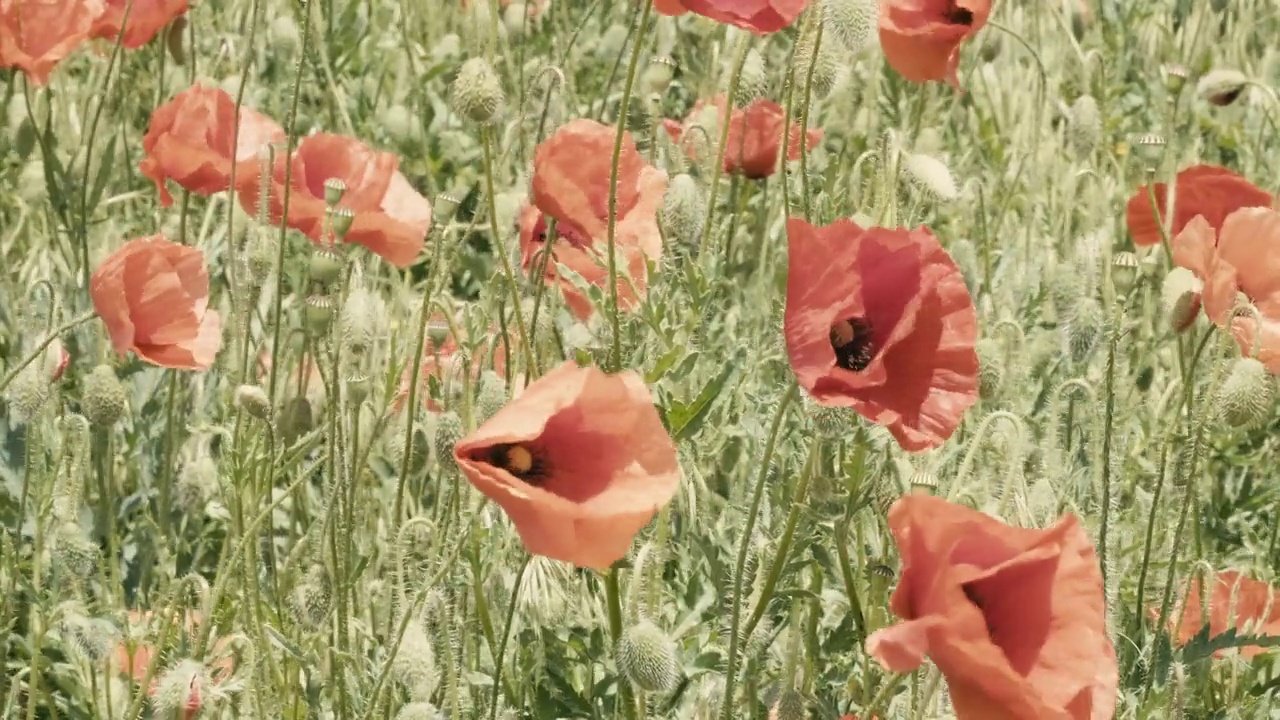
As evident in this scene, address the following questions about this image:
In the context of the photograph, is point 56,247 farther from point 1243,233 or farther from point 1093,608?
point 1093,608

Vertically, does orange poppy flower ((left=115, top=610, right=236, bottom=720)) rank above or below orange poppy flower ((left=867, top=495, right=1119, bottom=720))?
below

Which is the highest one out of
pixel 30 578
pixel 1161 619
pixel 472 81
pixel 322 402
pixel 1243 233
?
pixel 472 81

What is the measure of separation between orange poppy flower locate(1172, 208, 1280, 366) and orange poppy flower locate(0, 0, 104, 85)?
4.93 ft

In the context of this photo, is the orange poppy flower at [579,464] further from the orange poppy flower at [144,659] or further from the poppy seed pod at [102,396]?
the poppy seed pod at [102,396]

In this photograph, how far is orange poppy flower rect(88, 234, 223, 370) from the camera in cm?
206

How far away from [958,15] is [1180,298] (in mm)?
489

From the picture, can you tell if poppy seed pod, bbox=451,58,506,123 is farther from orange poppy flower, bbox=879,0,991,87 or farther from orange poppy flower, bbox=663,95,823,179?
orange poppy flower, bbox=663,95,823,179

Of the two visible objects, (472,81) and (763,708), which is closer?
(472,81)

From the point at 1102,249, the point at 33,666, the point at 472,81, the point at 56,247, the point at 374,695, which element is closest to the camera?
the point at 374,695

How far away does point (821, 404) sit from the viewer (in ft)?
5.25

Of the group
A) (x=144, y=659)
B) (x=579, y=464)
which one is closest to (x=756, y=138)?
(x=144, y=659)

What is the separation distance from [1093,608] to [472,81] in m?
0.77

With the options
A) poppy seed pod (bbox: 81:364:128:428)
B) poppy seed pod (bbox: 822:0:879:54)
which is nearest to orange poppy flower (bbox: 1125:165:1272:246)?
poppy seed pod (bbox: 822:0:879:54)

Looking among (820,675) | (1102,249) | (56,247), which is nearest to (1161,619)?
(820,675)
